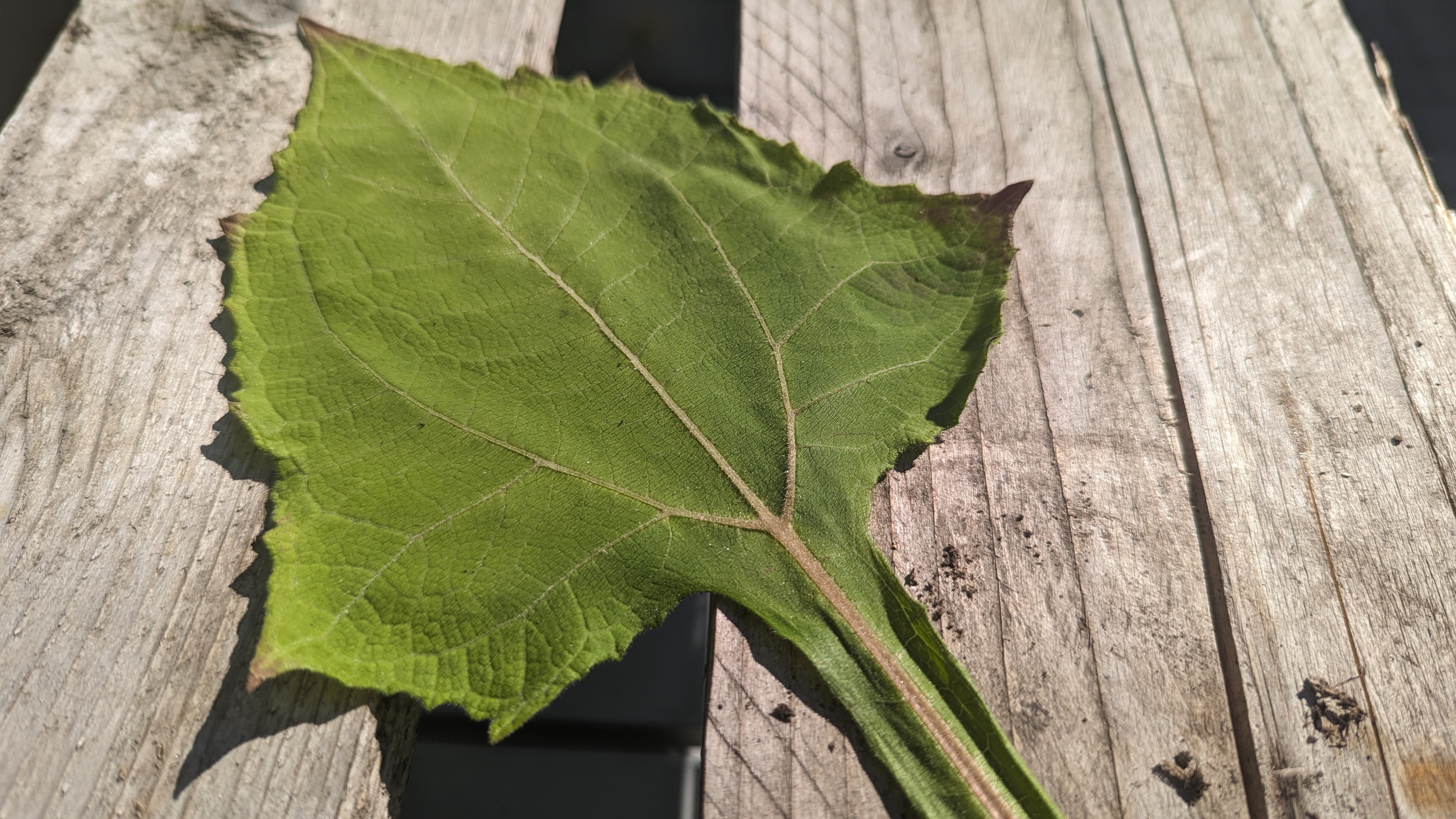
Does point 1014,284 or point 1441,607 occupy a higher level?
point 1014,284

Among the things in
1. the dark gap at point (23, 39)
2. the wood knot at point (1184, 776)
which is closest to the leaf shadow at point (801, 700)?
the wood knot at point (1184, 776)

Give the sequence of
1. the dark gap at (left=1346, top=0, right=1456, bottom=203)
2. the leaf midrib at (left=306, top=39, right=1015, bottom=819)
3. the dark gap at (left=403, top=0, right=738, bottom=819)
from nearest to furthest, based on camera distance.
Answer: the leaf midrib at (left=306, top=39, right=1015, bottom=819)
the dark gap at (left=403, top=0, right=738, bottom=819)
the dark gap at (left=1346, top=0, right=1456, bottom=203)

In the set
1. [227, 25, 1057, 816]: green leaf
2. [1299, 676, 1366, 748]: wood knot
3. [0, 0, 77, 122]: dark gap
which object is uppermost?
[0, 0, 77, 122]: dark gap

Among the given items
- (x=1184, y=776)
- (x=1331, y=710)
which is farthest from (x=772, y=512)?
(x=1331, y=710)

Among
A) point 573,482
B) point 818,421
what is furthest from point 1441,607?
point 573,482

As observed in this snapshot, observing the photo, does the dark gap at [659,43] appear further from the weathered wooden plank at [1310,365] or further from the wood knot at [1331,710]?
the wood knot at [1331,710]

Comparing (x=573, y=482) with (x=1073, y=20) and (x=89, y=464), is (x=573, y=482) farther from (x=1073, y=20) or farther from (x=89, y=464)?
(x=1073, y=20)

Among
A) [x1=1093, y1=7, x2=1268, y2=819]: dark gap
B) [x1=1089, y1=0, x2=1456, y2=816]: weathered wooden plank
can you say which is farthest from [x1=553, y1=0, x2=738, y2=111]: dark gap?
[x1=1093, y1=7, x2=1268, y2=819]: dark gap

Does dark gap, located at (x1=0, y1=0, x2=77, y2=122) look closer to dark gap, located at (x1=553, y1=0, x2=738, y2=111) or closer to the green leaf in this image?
dark gap, located at (x1=553, y1=0, x2=738, y2=111)
